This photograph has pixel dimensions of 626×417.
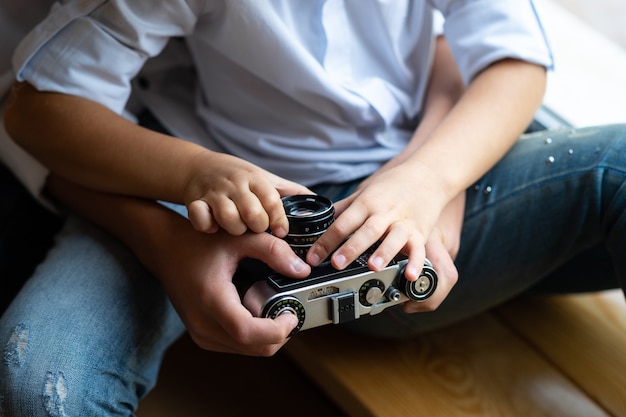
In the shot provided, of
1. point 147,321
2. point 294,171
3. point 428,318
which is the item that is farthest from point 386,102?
point 147,321

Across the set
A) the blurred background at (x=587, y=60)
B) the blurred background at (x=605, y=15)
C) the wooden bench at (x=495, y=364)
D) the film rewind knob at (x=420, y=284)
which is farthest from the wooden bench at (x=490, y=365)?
the blurred background at (x=605, y=15)

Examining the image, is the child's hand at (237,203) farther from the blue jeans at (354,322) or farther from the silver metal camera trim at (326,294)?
the blue jeans at (354,322)

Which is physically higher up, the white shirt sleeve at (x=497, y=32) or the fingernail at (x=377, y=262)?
the white shirt sleeve at (x=497, y=32)

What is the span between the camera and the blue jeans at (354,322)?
0.72 m

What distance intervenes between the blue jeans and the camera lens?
0.53ft

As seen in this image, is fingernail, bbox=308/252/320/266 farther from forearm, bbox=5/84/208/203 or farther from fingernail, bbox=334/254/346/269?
forearm, bbox=5/84/208/203

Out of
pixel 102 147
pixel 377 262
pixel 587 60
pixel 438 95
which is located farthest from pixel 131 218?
pixel 587 60

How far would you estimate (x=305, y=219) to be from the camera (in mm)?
676

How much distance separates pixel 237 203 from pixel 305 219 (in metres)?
0.06

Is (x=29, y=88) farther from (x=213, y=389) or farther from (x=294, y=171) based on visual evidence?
(x=213, y=389)

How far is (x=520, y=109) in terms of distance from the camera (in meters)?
0.83

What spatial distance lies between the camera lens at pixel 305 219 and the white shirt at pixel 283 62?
0.16 m

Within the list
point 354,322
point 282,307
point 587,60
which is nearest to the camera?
point 282,307

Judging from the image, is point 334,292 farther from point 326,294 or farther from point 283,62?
point 283,62
